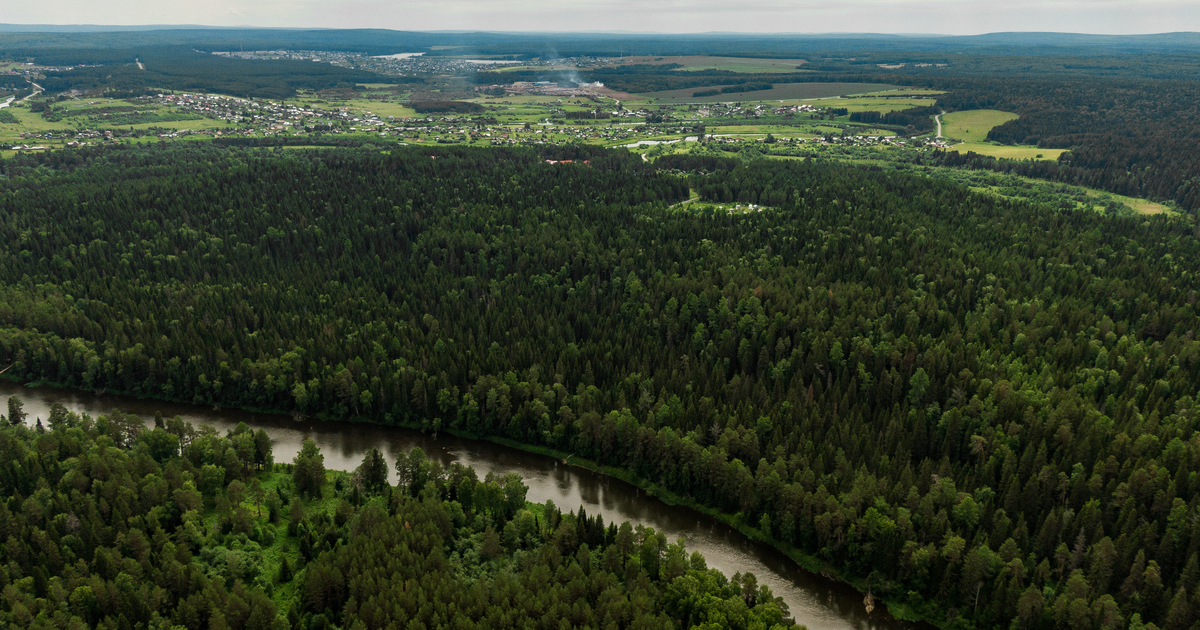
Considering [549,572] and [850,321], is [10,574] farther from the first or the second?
[850,321]

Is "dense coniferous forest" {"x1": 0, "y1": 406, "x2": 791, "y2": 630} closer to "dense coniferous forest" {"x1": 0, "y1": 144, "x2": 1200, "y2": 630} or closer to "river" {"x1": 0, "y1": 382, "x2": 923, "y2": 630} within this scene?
"dense coniferous forest" {"x1": 0, "y1": 144, "x2": 1200, "y2": 630}

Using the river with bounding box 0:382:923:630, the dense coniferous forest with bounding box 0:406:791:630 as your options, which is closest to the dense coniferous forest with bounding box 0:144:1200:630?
the river with bounding box 0:382:923:630

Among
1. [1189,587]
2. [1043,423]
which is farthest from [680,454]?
[1189,587]

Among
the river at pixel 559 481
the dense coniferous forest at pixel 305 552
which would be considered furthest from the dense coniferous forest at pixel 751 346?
the dense coniferous forest at pixel 305 552

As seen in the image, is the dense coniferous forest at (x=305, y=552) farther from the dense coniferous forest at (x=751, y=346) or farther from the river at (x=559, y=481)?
the river at (x=559, y=481)

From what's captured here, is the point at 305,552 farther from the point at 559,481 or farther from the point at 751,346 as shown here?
the point at 751,346

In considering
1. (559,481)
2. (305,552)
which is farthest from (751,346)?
(305,552)
